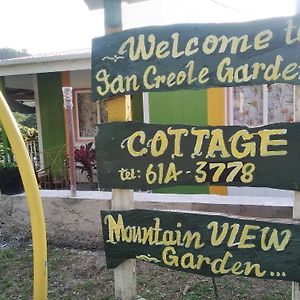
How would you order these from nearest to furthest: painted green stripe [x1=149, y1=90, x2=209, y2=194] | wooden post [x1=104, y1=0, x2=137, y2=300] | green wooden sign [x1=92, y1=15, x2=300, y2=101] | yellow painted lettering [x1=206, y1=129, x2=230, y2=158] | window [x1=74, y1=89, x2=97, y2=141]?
1. green wooden sign [x1=92, y1=15, x2=300, y2=101]
2. yellow painted lettering [x1=206, y1=129, x2=230, y2=158]
3. wooden post [x1=104, y1=0, x2=137, y2=300]
4. painted green stripe [x1=149, y1=90, x2=209, y2=194]
5. window [x1=74, y1=89, x2=97, y2=141]

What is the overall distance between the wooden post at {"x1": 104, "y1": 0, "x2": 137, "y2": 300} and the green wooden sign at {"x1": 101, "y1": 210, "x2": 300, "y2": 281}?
0.07 metres

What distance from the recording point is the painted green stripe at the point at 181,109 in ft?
19.5

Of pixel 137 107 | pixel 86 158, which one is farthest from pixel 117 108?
pixel 137 107

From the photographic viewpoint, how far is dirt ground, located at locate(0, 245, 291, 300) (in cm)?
309

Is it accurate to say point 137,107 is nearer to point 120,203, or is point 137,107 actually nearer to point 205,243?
point 120,203

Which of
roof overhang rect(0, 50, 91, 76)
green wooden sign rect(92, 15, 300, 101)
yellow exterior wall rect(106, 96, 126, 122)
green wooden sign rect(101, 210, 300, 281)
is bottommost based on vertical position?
green wooden sign rect(101, 210, 300, 281)

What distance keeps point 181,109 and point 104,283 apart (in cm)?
350

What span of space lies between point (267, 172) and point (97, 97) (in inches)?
49.5

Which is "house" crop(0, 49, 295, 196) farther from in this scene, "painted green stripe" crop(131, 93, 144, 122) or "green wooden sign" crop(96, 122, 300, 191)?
"green wooden sign" crop(96, 122, 300, 191)

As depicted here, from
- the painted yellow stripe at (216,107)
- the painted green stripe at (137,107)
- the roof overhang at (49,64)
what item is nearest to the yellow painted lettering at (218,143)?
the painted yellow stripe at (216,107)

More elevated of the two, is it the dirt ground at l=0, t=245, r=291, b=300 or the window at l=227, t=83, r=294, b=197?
the window at l=227, t=83, r=294, b=197

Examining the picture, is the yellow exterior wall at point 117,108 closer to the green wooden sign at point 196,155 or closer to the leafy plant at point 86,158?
the green wooden sign at point 196,155

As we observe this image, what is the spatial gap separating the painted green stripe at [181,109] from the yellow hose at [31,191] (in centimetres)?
361

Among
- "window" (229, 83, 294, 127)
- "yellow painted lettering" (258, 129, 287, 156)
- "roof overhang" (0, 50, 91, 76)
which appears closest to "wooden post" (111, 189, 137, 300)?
"yellow painted lettering" (258, 129, 287, 156)
